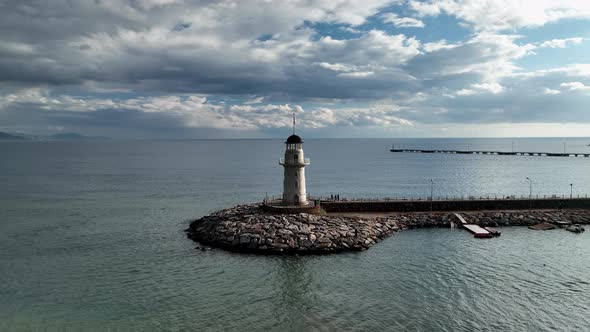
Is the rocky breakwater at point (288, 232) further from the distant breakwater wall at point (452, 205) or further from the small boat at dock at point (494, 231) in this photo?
the small boat at dock at point (494, 231)

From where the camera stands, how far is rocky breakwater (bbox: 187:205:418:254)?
40812 millimetres

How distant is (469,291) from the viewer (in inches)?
1232

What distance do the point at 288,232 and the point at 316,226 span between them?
3642 mm

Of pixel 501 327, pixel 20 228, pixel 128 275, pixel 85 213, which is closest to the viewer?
pixel 501 327

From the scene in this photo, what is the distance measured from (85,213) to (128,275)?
101 ft

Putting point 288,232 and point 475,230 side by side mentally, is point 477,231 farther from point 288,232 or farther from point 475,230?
point 288,232

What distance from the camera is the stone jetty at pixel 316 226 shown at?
135 feet

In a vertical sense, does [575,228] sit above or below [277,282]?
above

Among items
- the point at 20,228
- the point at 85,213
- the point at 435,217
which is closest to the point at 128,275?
the point at 20,228

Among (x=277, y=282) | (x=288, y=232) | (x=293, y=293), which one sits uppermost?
(x=288, y=232)

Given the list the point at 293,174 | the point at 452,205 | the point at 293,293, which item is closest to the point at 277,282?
the point at 293,293

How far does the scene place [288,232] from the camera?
42.5 meters

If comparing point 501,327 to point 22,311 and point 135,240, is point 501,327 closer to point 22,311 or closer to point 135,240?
point 22,311

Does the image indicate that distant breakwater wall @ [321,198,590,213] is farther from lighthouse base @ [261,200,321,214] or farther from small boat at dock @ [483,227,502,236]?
small boat at dock @ [483,227,502,236]
